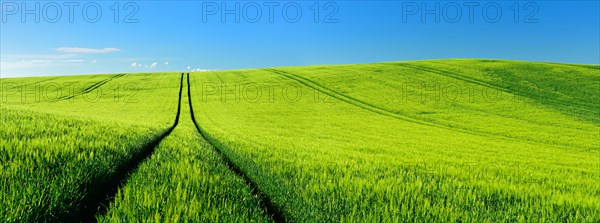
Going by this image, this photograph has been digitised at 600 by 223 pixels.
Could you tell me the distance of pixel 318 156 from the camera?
7082 mm

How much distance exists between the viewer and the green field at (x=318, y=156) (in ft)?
11.0

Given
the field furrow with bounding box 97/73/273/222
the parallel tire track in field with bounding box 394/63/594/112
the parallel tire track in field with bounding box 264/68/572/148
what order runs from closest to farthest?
the field furrow with bounding box 97/73/273/222, the parallel tire track in field with bounding box 264/68/572/148, the parallel tire track in field with bounding box 394/63/594/112

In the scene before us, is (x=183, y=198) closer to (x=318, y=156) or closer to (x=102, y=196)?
(x=102, y=196)

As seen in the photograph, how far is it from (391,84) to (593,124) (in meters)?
19.4

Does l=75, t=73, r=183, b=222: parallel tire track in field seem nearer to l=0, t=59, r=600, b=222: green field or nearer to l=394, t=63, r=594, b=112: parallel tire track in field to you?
l=0, t=59, r=600, b=222: green field

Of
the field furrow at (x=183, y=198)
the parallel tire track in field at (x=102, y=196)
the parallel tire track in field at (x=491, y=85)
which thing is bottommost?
the parallel tire track in field at (x=102, y=196)

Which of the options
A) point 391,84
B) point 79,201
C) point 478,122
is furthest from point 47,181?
point 391,84

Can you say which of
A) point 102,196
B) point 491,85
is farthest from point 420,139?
point 491,85

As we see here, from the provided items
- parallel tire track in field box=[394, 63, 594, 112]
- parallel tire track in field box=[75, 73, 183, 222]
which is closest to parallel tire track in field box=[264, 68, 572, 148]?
parallel tire track in field box=[394, 63, 594, 112]

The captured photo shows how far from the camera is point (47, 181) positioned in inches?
138

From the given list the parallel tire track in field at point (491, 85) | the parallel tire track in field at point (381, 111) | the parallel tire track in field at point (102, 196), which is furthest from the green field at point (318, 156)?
the parallel tire track in field at point (491, 85)

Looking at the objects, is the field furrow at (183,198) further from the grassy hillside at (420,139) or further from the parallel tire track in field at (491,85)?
the parallel tire track in field at (491,85)

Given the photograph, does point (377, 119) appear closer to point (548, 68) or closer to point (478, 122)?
point (478, 122)

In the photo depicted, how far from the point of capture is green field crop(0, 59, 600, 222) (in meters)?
3.36
